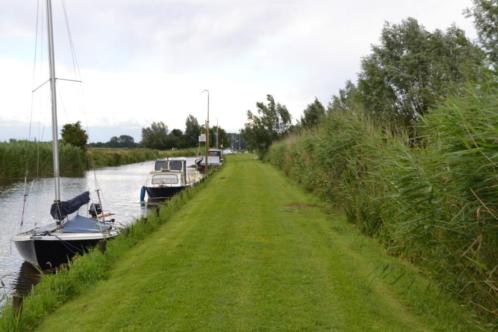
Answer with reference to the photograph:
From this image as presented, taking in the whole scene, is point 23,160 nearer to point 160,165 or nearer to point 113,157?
point 160,165

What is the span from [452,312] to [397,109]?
28.0 meters

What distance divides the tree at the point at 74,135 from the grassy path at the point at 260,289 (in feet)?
215

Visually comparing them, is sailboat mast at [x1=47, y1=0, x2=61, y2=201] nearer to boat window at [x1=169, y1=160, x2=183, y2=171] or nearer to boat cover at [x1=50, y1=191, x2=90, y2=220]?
boat cover at [x1=50, y1=191, x2=90, y2=220]

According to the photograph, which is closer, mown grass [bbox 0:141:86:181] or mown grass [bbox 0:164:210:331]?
mown grass [bbox 0:164:210:331]

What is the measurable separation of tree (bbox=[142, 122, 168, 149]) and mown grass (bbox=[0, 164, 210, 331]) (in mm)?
136015

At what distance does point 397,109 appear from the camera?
32812 millimetres

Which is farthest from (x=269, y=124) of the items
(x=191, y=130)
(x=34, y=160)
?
(x=191, y=130)

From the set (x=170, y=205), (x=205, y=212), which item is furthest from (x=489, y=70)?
(x=170, y=205)

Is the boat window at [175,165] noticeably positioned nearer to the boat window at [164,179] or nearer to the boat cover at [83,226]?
the boat window at [164,179]

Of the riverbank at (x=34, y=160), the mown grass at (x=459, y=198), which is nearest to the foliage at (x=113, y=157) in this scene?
the riverbank at (x=34, y=160)

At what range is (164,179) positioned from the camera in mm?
29516

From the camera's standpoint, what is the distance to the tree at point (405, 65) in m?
31.0

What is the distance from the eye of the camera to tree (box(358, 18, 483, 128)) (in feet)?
102

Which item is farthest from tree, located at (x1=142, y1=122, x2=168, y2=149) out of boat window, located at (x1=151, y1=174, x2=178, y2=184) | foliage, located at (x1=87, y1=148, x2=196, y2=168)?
boat window, located at (x1=151, y1=174, x2=178, y2=184)
